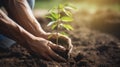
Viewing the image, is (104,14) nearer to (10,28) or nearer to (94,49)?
(94,49)

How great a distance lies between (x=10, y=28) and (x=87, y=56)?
2.99 ft

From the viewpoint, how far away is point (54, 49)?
3.07 meters

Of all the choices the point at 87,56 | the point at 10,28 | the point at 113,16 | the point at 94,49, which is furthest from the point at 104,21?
the point at 10,28

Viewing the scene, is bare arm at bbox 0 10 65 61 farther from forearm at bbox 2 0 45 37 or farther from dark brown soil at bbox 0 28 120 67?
forearm at bbox 2 0 45 37

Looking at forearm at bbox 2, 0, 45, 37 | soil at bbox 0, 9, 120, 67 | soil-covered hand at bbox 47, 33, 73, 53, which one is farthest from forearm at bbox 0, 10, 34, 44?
forearm at bbox 2, 0, 45, 37

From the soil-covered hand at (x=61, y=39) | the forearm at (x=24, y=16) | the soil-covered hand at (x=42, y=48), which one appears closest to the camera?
the soil-covered hand at (x=42, y=48)

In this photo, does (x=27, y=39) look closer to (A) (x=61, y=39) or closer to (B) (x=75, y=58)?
(A) (x=61, y=39)

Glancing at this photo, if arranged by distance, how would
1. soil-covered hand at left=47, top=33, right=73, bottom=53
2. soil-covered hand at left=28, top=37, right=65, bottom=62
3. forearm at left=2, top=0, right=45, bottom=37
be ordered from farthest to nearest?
forearm at left=2, top=0, right=45, bottom=37
soil-covered hand at left=47, top=33, right=73, bottom=53
soil-covered hand at left=28, top=37, right=65, bottom=62

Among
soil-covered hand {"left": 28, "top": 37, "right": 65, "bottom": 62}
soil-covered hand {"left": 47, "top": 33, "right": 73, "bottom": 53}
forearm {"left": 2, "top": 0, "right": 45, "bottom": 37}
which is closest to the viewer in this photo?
soil-covered hand {"left": 28, "top": 37, "right": 65, "bottom": 62}

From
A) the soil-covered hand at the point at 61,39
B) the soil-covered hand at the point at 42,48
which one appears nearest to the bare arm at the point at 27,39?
the soil-covered hand at the point at 42,48

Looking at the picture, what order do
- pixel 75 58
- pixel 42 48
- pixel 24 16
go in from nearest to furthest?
1. pixel 42 48
2. pixel 75 58
3. pixel 24 16

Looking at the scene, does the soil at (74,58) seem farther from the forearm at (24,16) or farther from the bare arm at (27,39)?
the forearm at (24,16)

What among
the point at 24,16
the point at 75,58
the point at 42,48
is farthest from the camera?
the point at 24,16

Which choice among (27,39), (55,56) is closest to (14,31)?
(27,39)
